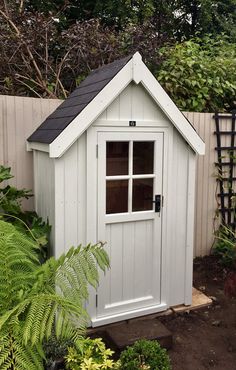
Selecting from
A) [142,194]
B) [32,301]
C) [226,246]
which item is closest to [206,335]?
[142,194]

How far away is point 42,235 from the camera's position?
3.02 meters

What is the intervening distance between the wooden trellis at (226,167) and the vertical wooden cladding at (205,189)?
3.1 inches

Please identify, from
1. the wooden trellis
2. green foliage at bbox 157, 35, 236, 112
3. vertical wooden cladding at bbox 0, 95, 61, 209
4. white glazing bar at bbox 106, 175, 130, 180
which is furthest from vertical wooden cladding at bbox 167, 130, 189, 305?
green foliage at bbox 157, 35, 236, 112

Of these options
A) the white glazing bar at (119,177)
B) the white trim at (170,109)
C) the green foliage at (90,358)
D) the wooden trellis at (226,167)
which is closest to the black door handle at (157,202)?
the white glazing bar at (119,177)

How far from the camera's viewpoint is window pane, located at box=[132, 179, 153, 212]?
3277 millimetres

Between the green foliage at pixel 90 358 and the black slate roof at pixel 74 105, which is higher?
the black slate roof at pixel 74 105

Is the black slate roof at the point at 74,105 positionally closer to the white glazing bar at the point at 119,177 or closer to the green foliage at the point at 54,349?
the white glazing bar at the point at 119,177

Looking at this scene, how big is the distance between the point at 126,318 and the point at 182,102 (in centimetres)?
303

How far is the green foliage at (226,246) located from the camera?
466 cm

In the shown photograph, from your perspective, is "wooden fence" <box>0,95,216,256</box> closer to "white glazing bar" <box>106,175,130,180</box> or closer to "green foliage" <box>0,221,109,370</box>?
"white glazing bar" <box>106,175,130,180</box>

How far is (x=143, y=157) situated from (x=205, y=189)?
1865 mm

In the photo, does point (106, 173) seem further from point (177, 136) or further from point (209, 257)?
point (209, 257)

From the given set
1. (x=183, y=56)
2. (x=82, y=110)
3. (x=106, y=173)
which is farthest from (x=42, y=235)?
(x=183, y=56)

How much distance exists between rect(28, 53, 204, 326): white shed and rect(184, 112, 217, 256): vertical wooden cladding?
4.32 ft
